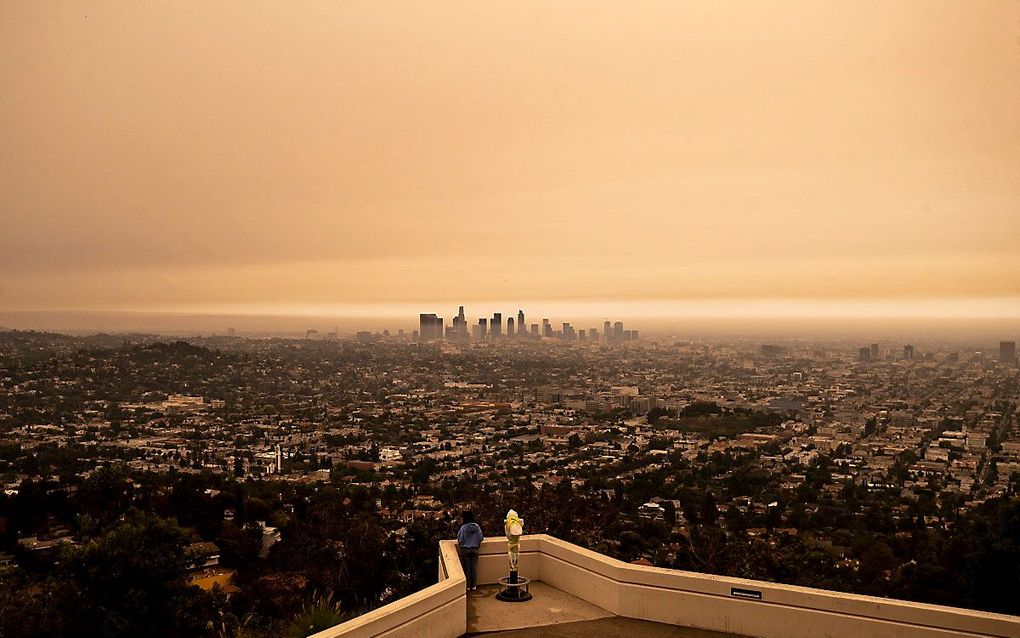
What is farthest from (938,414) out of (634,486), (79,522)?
(79,522)

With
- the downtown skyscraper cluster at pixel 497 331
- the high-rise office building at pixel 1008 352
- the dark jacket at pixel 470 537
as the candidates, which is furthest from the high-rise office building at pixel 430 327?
the dark jacket at pixel 470 537

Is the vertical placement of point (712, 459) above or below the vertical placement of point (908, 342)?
below

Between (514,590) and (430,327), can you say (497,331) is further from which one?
(514,590)

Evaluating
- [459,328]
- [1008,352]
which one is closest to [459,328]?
[459,328]

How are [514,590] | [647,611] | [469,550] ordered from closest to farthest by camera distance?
[647,611] → [514,590] → [469,550]

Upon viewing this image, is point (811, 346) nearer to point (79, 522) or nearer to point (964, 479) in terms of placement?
point (964, 479)
